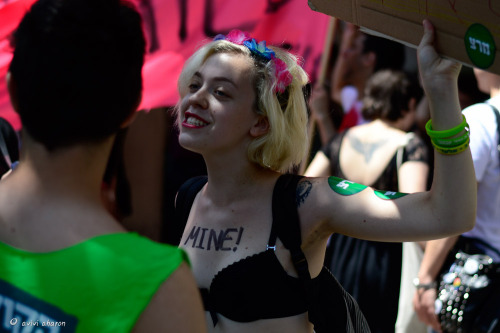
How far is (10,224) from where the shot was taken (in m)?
1.34

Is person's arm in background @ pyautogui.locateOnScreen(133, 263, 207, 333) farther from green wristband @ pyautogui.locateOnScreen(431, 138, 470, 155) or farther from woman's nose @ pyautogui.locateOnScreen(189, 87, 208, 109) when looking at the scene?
woman's nose @ pyautogui.locateOnScreen(189, 87, 208, 109)

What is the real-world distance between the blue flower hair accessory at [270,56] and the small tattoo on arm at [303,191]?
393 mm

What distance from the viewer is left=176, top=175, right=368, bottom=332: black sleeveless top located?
2.08 m

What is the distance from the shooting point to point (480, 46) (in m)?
1.58

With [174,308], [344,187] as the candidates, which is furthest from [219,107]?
[174,308]

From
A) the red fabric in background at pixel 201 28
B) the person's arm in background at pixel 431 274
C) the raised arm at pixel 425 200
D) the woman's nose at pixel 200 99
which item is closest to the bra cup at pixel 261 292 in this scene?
the raised arm at pixel 425 200

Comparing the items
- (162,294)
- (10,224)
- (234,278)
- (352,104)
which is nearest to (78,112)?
(10,224)

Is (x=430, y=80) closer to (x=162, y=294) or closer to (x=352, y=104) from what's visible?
(x=162, y=294)

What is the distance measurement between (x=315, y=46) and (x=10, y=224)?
3.36m

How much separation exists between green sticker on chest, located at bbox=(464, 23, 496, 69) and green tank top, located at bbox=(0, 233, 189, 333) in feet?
2.88

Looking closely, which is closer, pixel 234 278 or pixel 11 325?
pixel 11 325

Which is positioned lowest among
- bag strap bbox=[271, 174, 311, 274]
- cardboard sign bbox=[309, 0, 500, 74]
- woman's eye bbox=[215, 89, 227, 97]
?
bag strap bbox=[271, 174, 311, 274]

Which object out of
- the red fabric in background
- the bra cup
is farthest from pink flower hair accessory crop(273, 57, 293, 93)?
the red fabric in background

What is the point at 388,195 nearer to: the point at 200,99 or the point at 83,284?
the point at 200,99
